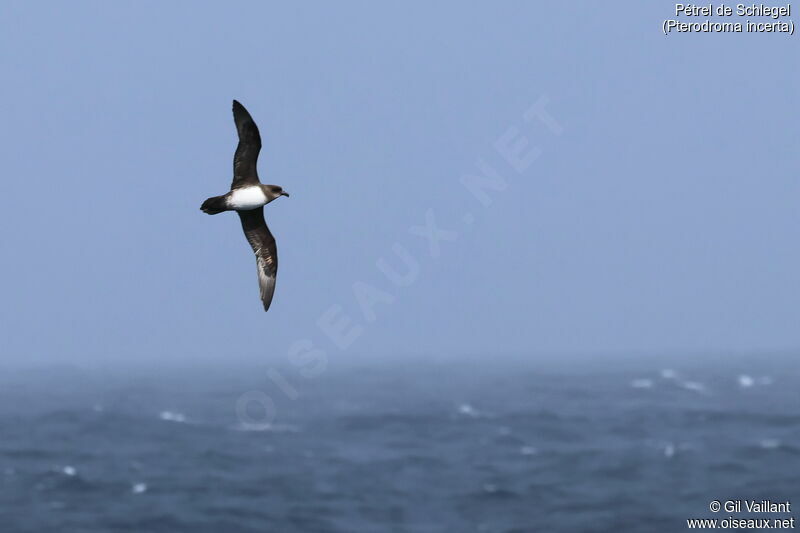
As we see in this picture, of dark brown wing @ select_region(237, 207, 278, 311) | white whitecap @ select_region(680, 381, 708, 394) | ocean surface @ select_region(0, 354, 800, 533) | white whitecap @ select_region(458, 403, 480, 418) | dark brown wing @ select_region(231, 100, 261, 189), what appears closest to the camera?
dark brown wing @ select_region(231, 100, 261, 189)

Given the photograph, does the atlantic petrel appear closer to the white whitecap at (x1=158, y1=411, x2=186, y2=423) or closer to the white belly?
the white belly

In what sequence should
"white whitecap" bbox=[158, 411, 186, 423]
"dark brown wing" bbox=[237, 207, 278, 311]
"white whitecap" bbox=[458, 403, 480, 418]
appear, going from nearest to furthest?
1. "dark brown wing" bbox=[237, 207, 278, 311]
2. "white whitecap" bbox=[158, 411, 186, 423]
3. "white whitecap" bbox=[458, 403, 480, 418]

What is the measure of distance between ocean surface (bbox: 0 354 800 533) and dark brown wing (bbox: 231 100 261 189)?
71.2 m

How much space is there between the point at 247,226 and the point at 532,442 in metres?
104

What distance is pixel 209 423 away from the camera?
15175cm

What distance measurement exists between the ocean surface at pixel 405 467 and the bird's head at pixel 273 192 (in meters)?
71.1

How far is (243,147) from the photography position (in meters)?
22.3

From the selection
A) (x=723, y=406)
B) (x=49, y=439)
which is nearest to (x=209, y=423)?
(x=49, y=439)

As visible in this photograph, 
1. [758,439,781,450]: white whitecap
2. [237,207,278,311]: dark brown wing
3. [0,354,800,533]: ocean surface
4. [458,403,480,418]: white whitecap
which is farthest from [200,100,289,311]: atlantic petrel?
[458,403,480,418]: white whitecap

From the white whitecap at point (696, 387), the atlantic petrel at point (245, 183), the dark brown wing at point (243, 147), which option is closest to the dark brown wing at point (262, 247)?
the atlantic petrel at point (245, 183)

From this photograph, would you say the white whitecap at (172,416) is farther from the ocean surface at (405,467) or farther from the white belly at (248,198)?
the white belly at (248,198)

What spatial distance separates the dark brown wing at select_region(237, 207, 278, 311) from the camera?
2412cm

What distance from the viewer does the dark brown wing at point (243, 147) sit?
2223 centimetres

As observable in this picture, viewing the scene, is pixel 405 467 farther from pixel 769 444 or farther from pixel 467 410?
pixel 467 410
